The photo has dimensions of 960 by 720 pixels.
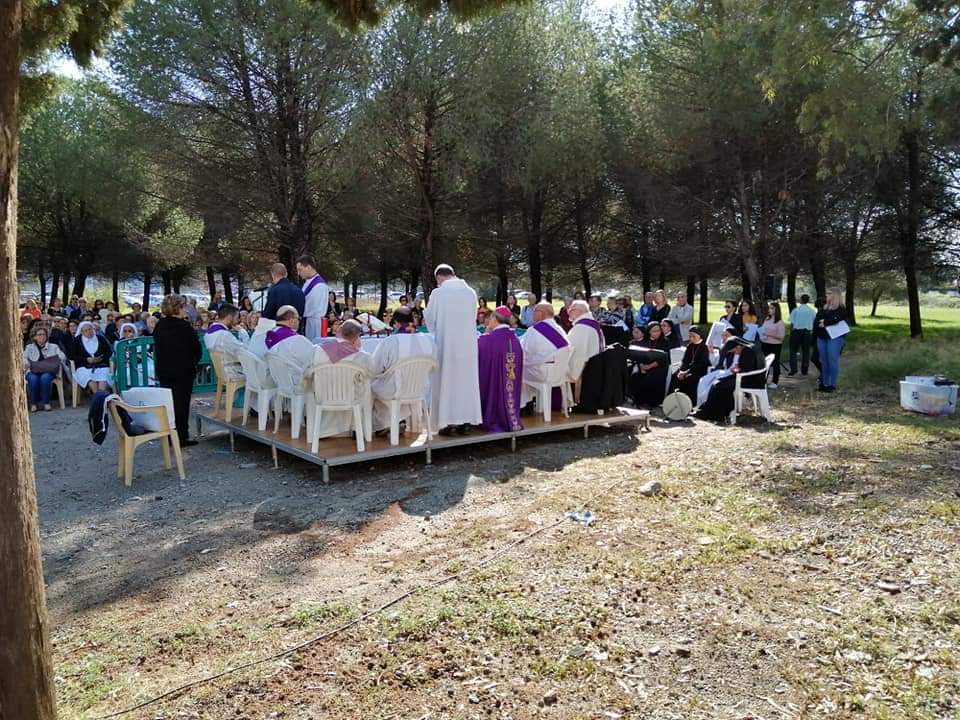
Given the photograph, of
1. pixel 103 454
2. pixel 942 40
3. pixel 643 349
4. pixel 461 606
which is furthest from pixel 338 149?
pixel 461 606

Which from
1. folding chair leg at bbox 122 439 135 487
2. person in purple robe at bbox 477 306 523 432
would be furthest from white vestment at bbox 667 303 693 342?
folding chair leg at bbox 122 439 135 487

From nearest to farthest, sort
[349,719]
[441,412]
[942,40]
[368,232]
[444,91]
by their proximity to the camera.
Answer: [349,719] < [441,412] < [942,40] < [444,91] < [368,232]

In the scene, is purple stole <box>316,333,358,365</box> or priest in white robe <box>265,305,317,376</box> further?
priest in white robe <box>265,305,317,376</box>

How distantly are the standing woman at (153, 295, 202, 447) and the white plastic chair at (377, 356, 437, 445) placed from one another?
2.35 metres

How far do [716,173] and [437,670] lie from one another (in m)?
18.6

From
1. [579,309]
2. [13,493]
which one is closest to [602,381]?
[579,309]

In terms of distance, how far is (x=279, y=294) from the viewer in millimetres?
9594

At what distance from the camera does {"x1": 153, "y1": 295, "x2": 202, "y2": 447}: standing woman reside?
855 cm

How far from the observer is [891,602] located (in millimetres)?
4316

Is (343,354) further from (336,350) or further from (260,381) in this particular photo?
(260,381)

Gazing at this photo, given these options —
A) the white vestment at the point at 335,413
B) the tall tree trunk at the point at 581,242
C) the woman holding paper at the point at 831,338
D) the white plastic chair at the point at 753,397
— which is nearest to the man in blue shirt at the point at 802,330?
the woman holding paper at the point at 831,338

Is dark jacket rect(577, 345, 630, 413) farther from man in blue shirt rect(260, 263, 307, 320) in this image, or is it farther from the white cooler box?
the white cooler box

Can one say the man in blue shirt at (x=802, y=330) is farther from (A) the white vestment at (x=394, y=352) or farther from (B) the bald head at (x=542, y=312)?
(A) the white vestment at (x=394, y=352)

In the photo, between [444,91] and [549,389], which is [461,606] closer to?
[549,389]
